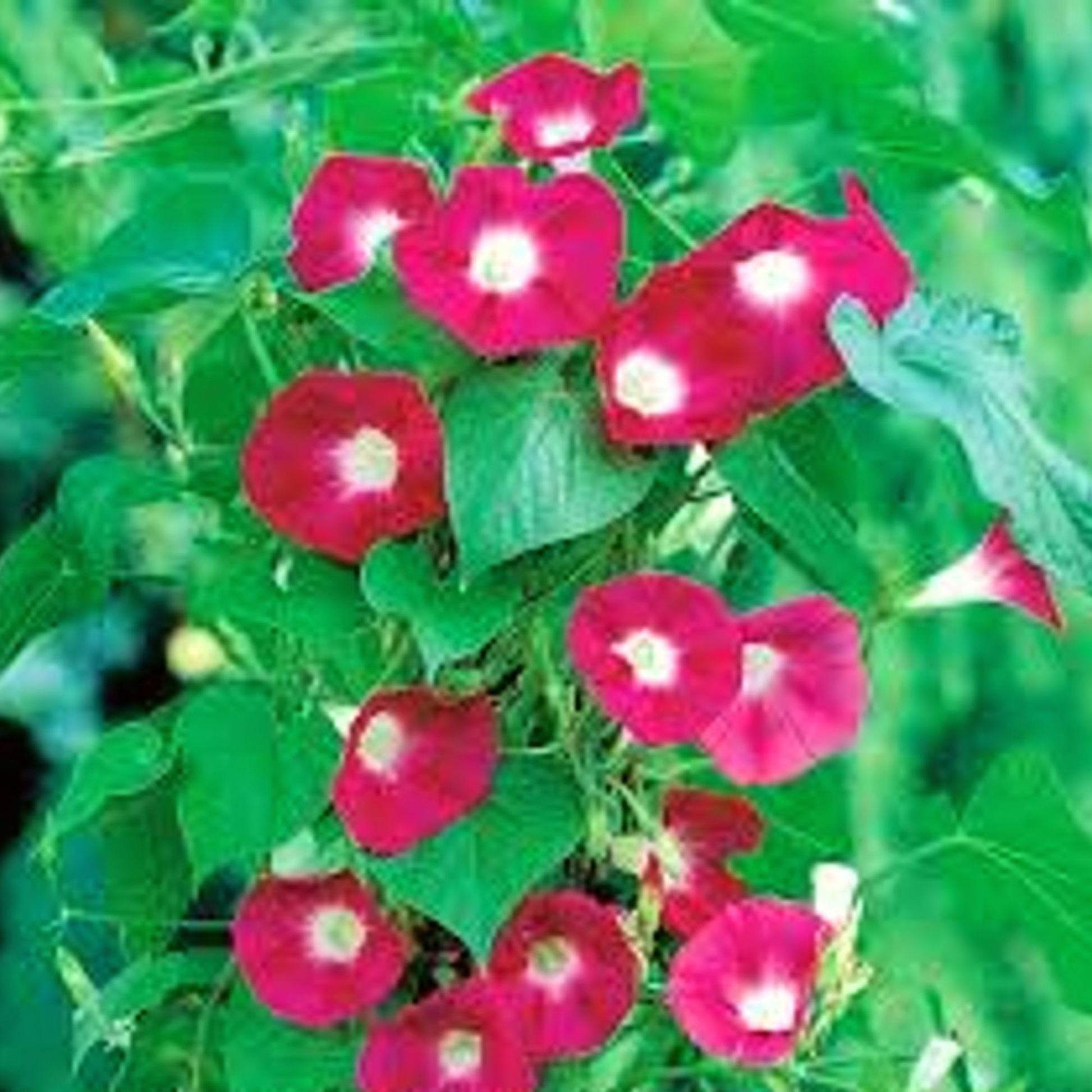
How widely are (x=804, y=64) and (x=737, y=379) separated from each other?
246 mm

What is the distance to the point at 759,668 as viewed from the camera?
4.13 ft

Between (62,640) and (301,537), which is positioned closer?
(301,537)

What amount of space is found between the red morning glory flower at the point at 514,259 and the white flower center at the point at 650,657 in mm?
109

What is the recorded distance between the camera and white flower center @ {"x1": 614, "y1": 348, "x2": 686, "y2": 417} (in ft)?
3.90

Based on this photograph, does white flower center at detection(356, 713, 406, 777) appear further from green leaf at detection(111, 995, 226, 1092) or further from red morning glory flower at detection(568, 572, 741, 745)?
green leaf at detection(111, 995, 226, 1092)

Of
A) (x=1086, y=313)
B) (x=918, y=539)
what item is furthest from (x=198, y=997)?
(x=1086, y=313)

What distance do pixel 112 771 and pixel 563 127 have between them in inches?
11.7

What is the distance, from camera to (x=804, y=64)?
141 centimetres

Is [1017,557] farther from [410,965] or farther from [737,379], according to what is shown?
[410,965]

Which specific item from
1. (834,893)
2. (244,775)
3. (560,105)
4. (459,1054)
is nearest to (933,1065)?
(834,893)

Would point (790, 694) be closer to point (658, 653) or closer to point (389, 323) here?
point (658, 653)

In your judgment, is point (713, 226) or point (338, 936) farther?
point (713, 226)

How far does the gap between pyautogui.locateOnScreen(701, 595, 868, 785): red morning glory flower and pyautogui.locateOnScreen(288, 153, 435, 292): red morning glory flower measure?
195mm

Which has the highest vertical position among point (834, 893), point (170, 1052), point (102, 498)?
point (102, 498)
